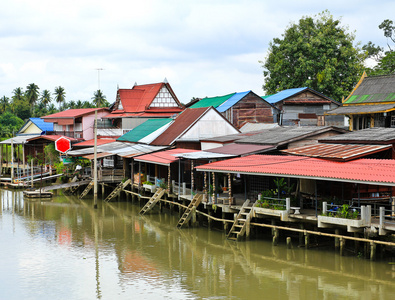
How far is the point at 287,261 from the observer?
22531 millimetres

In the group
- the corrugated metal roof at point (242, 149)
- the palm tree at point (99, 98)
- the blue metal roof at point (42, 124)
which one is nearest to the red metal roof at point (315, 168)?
the corrugated metal roof at point (242, 149)

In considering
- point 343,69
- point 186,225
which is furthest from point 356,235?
point 343,69

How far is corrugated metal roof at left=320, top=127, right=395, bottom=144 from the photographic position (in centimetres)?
2628

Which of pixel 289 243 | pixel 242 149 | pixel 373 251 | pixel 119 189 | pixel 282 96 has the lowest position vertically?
pixel 289 243

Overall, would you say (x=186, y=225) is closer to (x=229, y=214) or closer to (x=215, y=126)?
(x=229, y=214)

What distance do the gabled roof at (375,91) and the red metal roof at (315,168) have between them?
529 inches

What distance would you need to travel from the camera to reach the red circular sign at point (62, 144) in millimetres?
51906

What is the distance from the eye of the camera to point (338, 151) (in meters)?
26.4

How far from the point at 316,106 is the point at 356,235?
30.9 meters

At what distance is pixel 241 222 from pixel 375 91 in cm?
1860

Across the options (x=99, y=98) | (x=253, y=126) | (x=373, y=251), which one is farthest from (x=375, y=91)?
(x=99, y=98)

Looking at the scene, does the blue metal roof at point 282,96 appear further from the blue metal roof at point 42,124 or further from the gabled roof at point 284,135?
the blue metal roof at point 42,124

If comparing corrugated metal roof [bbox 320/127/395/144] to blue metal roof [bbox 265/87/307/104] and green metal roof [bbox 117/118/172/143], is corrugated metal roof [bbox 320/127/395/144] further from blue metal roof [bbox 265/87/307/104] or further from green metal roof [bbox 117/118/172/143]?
blue metal roof [bbox 265/87/307/104]

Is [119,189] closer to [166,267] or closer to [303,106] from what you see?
[166,267]
